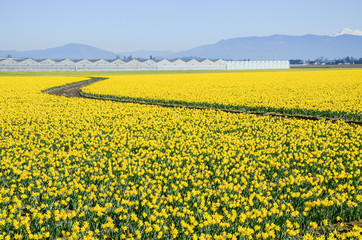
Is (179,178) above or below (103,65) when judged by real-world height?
below

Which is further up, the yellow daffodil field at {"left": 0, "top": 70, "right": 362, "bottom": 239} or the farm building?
the farm building

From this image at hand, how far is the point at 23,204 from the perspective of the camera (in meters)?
8.51

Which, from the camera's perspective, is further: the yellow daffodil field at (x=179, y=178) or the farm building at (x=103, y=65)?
the farm building at (x=103, y=65)

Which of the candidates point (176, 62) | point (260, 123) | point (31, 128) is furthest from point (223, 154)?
point (176, 62)

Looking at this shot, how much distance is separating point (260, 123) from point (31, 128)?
477 inches

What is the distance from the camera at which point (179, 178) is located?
987 cm

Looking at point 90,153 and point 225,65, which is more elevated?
point 225,65

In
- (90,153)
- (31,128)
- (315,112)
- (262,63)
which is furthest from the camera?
(262,63)

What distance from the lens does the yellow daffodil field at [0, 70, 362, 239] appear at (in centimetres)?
710

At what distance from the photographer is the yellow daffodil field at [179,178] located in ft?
23.3

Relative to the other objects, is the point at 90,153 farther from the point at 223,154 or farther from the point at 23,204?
the point at 223,154

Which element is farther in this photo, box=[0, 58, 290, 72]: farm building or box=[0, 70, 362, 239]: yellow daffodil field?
box=[0, 58, 290, 72]: farm building

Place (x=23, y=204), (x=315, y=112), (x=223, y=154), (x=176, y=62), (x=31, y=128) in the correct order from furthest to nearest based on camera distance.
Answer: (x=176, y=62) < (x=315, y=112) < (x=31, y=128) < (x=223, y=154) < (x=23, y=204)

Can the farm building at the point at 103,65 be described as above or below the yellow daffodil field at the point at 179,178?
above
